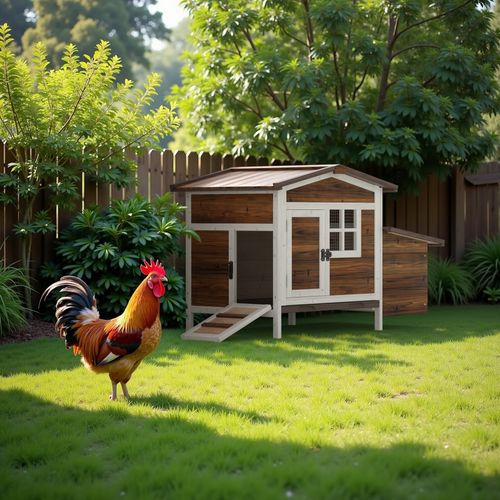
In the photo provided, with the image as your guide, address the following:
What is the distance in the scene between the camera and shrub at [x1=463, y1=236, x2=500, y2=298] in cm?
1430

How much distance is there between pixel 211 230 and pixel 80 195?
1875 millimetres

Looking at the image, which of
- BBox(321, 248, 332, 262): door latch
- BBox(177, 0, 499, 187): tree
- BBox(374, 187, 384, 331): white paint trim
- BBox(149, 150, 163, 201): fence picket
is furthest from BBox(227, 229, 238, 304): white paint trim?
BBox(177, 0, 499, 187): tree

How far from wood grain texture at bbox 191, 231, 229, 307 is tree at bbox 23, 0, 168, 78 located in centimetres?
2395

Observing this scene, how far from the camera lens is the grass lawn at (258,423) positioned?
175 inches

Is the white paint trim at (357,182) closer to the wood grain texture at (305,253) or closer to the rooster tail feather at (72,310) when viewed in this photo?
the wood grain texture at (305,253)

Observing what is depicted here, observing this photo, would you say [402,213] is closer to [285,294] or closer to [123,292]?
[285,294]

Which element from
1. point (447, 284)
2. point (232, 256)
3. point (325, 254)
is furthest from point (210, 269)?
point (447, 284)

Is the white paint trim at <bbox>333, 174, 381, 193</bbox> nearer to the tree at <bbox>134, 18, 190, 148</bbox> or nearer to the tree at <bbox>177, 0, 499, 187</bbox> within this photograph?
the tree at <bbox>177, 0, 499, 187</bbox>

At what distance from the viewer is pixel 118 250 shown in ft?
32.5

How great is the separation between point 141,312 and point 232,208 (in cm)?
387

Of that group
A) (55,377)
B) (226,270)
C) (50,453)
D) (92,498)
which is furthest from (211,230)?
(92,498)

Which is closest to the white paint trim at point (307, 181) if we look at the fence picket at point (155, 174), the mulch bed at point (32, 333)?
the fence picket at point (155, 174)

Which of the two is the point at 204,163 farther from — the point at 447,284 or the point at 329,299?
the point at 447,284

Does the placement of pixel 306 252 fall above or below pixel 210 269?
above
